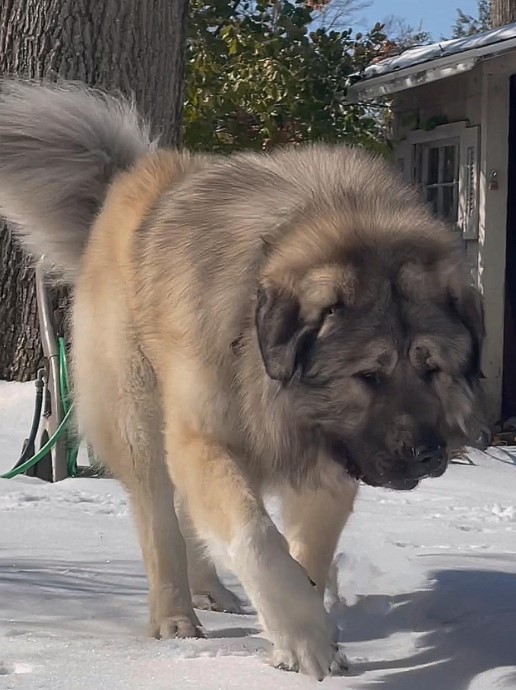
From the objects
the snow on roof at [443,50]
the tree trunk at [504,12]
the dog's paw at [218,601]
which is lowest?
the dog's paw at [218,601]

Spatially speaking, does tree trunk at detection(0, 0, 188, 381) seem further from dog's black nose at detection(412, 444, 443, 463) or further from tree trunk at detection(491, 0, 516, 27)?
tree trunk at detection(491, 0, 516, 27)

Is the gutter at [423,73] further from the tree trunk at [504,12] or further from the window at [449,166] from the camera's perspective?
the tree trunk at [504,12]

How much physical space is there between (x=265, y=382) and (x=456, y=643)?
0.87 meters

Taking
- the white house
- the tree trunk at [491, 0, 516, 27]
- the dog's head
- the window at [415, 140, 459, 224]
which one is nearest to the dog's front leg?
the dog's head

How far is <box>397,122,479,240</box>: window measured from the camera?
29.9 ft

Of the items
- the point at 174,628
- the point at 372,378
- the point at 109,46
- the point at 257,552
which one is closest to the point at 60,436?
the point at 109,46

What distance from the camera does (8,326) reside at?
295 inches

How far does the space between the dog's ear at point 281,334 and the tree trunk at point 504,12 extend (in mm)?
10727

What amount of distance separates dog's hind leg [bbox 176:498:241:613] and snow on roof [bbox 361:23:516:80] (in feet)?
17.6

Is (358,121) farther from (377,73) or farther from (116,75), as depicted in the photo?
(116,75)

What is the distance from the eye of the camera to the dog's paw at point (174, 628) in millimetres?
3281

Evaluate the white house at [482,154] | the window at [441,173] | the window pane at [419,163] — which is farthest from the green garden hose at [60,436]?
the window pane at [419,163]

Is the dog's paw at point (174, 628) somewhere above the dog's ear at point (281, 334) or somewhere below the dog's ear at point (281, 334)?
below

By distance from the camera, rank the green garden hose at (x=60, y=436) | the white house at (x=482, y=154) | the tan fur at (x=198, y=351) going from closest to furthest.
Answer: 1. the tan fur at (x=198, y=351)
2. the green garden hose at (x=60, y=436)
3. the white house at (x=482, y=154)
